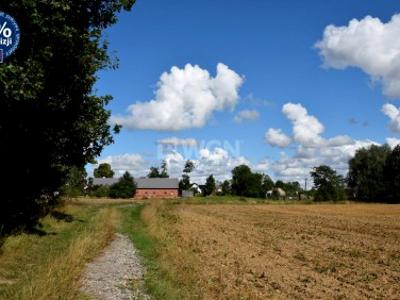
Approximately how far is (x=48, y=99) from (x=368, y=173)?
134019 millimetres

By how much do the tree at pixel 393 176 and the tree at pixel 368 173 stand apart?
243cm

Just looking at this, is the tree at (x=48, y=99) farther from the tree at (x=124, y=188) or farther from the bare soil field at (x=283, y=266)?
the tree at (x=124, y=188)

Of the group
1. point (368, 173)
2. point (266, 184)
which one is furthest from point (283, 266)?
point (266, 184)

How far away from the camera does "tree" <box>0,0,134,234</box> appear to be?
1638 centimetres

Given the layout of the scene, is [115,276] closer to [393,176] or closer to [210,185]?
[393,176]

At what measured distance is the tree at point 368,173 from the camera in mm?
137137

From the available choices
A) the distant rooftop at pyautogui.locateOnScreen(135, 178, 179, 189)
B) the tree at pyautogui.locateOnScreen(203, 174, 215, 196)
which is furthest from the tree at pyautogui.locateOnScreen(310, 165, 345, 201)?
the distant rooftop at pyautogui.locateOnScreen(135, 178, 179, 189)

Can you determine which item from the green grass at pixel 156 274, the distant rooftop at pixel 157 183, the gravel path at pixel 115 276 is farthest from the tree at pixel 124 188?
the gravel path at pixel 115 276

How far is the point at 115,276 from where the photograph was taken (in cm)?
1598

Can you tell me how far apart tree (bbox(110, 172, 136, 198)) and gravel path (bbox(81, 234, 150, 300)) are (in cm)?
12354

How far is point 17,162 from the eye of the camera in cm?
2539

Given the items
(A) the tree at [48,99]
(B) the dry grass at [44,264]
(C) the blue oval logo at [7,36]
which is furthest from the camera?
(A) the tree at [48,99]

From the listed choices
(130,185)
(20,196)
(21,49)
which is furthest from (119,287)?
(130,185)

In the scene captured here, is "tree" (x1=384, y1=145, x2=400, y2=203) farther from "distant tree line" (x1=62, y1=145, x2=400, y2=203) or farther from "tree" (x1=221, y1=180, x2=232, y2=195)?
"tree" (x1=221, y1=180, x2=232, y2=195)
